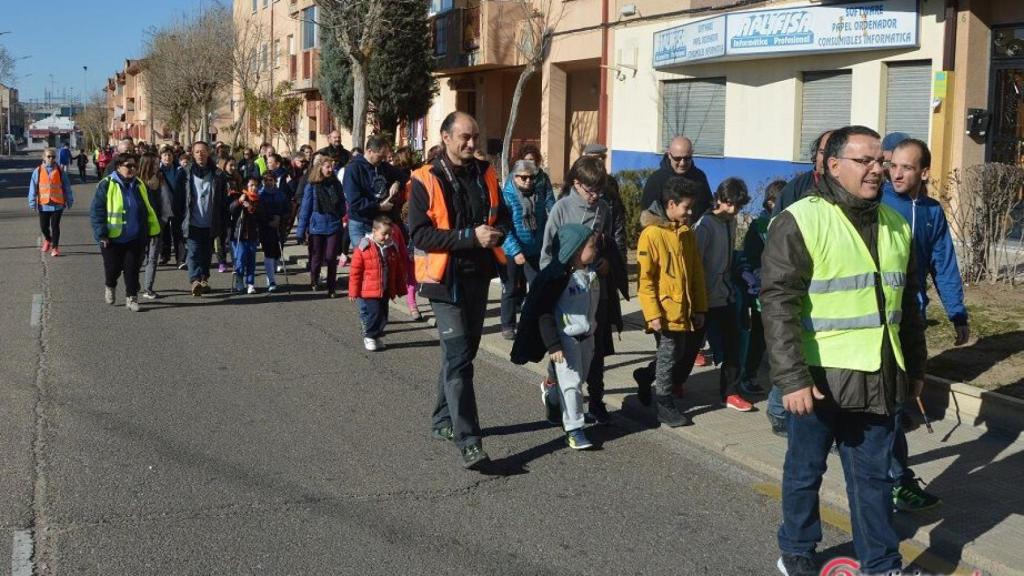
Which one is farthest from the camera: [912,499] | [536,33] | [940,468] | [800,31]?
[536,33]

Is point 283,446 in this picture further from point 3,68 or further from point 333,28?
point 3,68

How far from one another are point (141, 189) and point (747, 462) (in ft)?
27.1

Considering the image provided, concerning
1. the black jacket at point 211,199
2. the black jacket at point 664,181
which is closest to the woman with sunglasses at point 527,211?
the black jacket at point 664,181

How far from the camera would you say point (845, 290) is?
4.32 metres

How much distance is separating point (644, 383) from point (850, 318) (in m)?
3.40

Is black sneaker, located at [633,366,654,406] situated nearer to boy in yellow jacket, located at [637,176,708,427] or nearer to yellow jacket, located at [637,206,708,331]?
boy in yellow jacket, located at [637,176,708,427]

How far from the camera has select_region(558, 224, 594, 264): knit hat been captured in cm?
674

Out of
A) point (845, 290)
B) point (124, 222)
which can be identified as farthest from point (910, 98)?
point (845, 290)

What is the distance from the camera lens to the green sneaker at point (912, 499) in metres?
5.64

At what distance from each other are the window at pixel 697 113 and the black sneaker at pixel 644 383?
13.5 metres

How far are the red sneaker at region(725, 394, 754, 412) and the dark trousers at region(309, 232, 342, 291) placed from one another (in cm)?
671

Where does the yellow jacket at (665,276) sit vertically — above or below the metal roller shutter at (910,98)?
below

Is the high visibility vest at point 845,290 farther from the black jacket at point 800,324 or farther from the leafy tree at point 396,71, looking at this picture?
the leafy tree at point 396,71

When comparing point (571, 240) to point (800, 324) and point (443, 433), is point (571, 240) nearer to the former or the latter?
point (443, 433)
